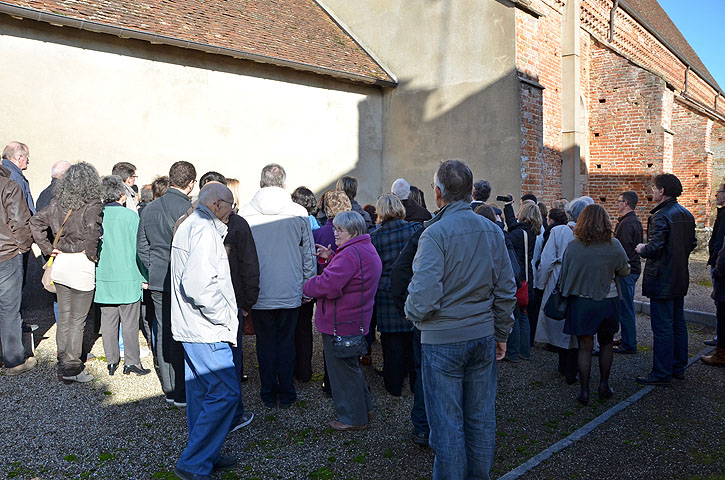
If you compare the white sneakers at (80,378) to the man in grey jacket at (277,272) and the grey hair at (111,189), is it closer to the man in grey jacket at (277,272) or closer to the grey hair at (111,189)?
the grey hair at (111,189)

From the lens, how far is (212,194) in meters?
3.56

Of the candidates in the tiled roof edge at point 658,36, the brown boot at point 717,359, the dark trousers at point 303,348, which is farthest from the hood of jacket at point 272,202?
the tiled roof edge at point 658,36

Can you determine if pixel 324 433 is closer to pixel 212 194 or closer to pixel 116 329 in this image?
pixel 212 194

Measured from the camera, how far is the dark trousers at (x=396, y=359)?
193 inches

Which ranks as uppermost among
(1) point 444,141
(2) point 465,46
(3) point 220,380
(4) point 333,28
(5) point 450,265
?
(4) point 333,28

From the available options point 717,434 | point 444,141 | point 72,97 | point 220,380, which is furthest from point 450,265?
point 444,141

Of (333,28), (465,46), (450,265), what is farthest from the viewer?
(333,28)

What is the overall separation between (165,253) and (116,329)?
1398 mm

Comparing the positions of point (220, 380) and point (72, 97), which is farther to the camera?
point (72, 97)

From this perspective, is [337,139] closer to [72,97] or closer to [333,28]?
[333,28]

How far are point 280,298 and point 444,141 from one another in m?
8.63

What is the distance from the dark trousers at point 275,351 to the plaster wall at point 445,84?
7.63 metres

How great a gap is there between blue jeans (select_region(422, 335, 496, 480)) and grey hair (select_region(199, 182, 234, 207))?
1.73 metres

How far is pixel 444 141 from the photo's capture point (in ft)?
40.3
